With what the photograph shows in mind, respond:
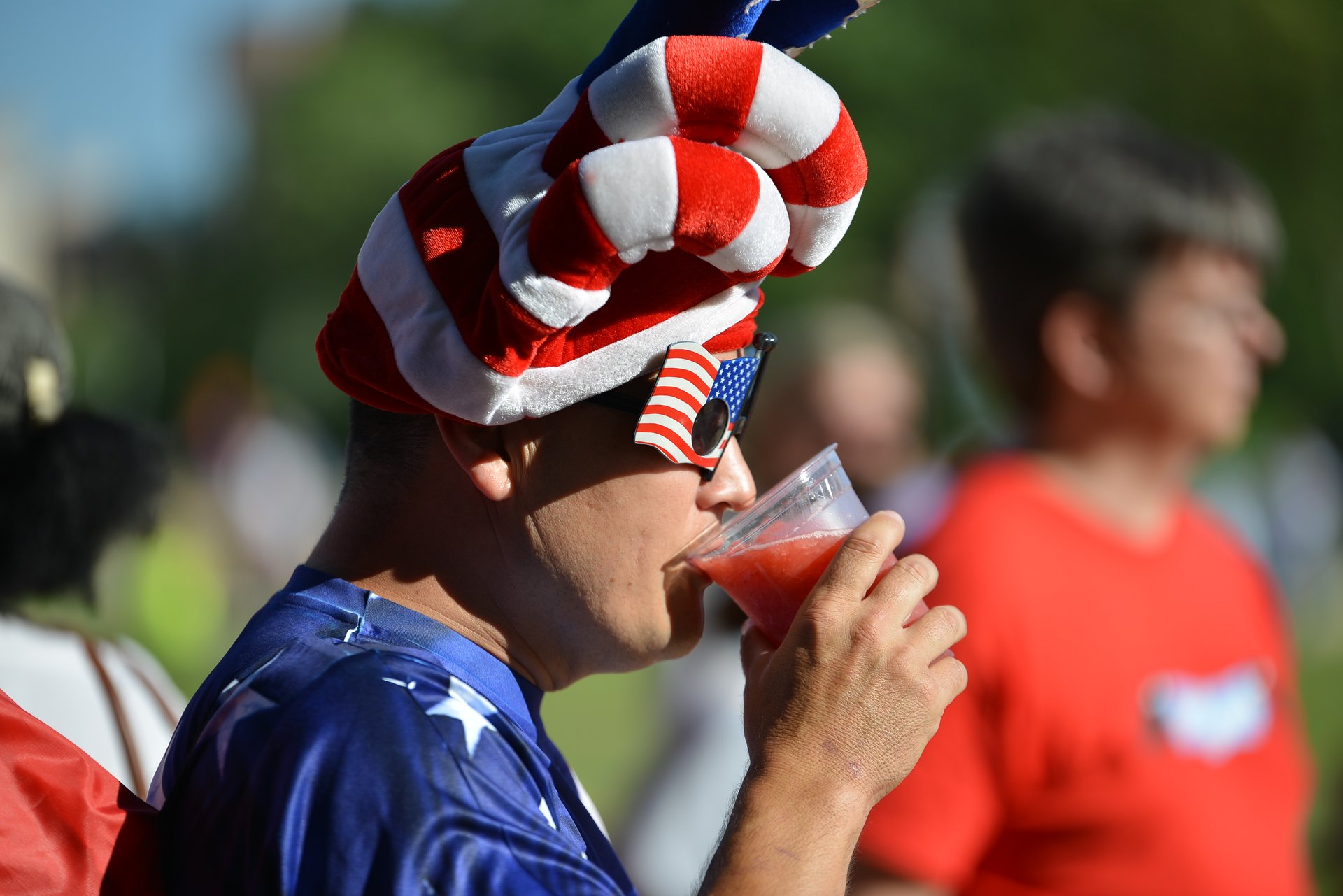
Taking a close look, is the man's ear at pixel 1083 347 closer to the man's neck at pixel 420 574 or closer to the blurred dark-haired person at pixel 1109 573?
the blurred dark-haired person at pixel 1109 573

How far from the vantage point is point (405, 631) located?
5.57 feet

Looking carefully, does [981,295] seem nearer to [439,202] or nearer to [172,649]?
[439,202]

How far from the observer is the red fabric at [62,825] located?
1484 millimetres

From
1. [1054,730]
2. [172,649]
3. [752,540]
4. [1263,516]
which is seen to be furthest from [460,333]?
[1263,516]

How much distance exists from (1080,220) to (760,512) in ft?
6.35

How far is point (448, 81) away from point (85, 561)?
33229mm

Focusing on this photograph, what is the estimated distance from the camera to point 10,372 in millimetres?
2689

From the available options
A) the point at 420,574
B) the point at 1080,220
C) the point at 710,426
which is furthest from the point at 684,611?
the point at 1080,220

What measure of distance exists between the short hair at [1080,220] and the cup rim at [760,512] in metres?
1.75

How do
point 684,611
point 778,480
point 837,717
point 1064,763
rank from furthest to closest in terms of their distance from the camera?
point 778,480
point 1064,763
point 684,611
point 837,717

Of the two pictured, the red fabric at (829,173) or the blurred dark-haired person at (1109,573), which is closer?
the red fabric at (829,173)

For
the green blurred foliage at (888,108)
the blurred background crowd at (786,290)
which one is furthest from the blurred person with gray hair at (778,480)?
the green blurred foliage at (888,108)

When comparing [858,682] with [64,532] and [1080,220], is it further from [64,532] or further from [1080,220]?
[1080,220]

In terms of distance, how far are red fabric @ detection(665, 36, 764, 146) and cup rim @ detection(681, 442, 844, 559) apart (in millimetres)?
543
